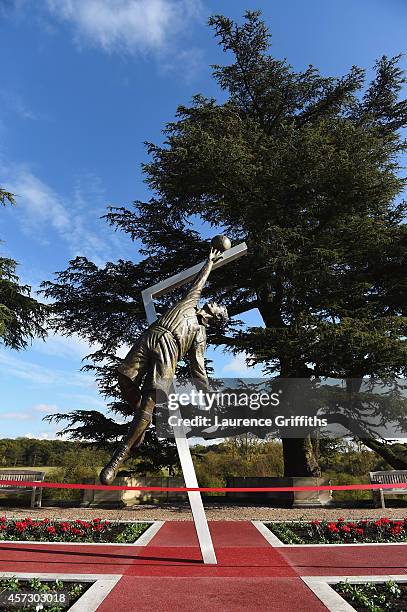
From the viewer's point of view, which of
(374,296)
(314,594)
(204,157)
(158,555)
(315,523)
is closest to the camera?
(314,594)

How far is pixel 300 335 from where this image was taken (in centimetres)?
1420

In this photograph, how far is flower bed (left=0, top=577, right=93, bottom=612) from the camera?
4.24 metres

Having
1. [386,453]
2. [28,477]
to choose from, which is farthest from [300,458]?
[28,477]

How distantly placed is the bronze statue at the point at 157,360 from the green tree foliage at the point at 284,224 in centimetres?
742

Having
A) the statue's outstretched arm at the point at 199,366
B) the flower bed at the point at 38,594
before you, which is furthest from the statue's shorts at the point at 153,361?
the flower bed at the point at 38,594

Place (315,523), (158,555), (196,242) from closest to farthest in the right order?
1. (158,555)
2. (315,523)
3. (196,242)

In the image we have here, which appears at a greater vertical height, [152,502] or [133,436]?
[133,436]

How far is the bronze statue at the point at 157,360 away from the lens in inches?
252

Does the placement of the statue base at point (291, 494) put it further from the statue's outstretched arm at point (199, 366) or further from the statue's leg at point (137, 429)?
the statue's leg at point (137, 429)

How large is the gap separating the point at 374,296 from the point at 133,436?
1228 cm

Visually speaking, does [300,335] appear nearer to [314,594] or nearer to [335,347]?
[335,347]

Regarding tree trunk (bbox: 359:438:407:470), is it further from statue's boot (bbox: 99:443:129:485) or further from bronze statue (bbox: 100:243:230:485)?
statue's boot (bbox: 99:443:129:485)

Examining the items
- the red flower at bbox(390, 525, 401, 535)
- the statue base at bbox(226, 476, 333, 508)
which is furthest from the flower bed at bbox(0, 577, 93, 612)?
the statue base at bbox(226, 476, 333, 508)

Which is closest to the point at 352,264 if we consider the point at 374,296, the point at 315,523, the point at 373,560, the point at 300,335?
the point at 374,296
